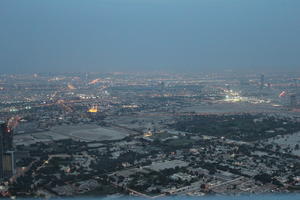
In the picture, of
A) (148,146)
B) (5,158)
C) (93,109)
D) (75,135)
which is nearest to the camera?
Result: (5,158)

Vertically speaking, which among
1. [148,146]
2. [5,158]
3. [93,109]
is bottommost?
[148,146]

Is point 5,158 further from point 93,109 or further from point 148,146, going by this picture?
point 93,109

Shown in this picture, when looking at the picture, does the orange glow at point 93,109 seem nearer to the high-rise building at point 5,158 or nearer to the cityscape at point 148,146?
the cityscape at point 148,146

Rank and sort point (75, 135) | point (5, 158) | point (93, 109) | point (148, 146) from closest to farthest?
1. point (5, 158)
2. point (148, 146)
3. point (75, 135)
4. point (93, 109)

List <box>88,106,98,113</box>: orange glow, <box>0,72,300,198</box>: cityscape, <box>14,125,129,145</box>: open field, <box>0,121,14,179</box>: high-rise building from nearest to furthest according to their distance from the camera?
1. <box>0,72,300,198</box>: cityscape
2. <box>0,121,14,179</box>: high-rise building
3. <box>14,125,129,145</box>: open field
4. <box>88,106,98,113</box>: orange glow

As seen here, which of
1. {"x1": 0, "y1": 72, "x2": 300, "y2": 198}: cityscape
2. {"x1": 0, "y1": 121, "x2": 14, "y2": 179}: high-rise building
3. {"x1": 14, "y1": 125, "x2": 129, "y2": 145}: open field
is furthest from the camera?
{"x1": 14, "y1": 125, "x2": 129, "y2": 145}: open field

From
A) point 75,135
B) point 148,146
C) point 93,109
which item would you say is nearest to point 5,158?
point 148,146

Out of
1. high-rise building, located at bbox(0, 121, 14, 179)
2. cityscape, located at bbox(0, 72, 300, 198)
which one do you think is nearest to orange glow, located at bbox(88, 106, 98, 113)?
cityscape, located at bbox(0, 72, 300, 198)

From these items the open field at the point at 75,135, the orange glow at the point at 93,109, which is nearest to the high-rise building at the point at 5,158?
the open field at the point at 75,135

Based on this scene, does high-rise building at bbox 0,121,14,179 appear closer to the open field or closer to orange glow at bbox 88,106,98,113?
the open field
